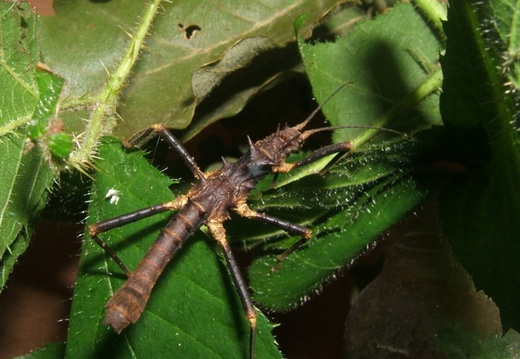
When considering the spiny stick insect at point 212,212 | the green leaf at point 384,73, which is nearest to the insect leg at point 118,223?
the spiny stick insect at point 212,212

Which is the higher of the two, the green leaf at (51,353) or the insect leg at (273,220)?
the insect leg at (273,220)

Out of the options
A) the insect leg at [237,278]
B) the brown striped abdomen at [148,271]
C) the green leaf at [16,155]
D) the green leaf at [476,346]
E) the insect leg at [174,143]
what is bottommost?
the green leaf at [476,346]

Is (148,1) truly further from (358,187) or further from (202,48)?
(358,187)

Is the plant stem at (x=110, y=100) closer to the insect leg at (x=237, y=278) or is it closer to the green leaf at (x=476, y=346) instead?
the insect leg at (x=237, y=278)

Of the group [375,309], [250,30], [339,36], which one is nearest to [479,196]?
[375,309]

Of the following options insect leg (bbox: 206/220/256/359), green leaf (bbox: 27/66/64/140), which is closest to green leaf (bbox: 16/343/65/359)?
insect leg (bbox: 206/220/256/359)

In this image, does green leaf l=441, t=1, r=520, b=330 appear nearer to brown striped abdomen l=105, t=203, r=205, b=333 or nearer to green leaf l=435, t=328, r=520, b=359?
green leaf l=435, t=328, r=520, b=359
